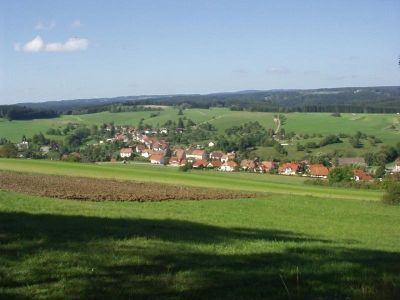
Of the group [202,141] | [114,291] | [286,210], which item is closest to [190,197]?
[286,210]

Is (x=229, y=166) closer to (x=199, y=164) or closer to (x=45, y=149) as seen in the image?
(x=199, y=164)

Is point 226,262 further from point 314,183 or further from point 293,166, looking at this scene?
point 293,166

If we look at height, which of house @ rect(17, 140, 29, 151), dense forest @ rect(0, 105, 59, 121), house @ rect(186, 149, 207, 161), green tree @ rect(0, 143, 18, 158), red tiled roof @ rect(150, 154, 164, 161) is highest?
dense forest @ rect(0, 105, 59, 121)

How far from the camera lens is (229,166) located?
70250mm

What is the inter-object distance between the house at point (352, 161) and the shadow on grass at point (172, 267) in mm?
59957

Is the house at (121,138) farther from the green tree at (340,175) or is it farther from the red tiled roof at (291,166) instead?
the green tree at (340,175)

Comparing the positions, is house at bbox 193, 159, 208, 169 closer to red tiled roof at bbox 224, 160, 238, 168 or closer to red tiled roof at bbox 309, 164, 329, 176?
red tiled roof at bbox 224, 160, 238, 168

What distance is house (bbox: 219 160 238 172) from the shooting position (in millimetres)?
68688

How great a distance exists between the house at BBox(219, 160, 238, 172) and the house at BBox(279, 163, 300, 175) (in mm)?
6557

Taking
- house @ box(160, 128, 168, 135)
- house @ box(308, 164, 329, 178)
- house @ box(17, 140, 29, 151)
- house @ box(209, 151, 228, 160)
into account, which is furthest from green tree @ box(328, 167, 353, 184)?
house @ box(160, 128, 168, 135)

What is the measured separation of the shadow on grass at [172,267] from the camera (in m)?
6.75

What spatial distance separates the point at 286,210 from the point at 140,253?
750 inches

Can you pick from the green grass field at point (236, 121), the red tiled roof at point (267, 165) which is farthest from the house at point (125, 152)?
the red tiled roof at point (267, 165)

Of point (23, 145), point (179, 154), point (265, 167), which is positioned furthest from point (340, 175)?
point (23, 145)
